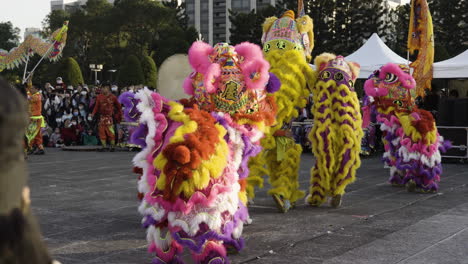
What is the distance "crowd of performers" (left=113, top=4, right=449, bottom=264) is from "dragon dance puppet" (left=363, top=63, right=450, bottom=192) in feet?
0.06

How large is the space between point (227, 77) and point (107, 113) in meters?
9.96

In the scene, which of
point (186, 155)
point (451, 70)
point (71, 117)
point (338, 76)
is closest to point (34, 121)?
point (71, 117)

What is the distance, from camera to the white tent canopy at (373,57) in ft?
52.0

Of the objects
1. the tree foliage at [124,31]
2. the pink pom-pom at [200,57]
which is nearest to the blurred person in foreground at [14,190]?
the pink pom-pom at [200,57]

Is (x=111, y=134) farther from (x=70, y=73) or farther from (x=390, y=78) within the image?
(x=70, y=73)

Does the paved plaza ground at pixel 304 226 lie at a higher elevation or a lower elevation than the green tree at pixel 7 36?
lower

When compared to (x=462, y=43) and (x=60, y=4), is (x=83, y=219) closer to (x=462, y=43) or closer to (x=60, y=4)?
(x=462, y=43)

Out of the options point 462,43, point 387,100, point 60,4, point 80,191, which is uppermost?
point 60,4

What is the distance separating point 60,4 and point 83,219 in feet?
419

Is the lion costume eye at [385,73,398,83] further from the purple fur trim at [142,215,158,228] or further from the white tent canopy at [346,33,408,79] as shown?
the white tent canopy at [346,33,408,79]

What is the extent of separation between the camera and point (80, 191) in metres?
8.10

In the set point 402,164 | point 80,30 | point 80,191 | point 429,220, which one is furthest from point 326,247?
point 80,30

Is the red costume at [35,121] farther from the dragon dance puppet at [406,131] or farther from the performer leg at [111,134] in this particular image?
the dragon dance puppet at [406,131]

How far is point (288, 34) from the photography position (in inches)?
255
